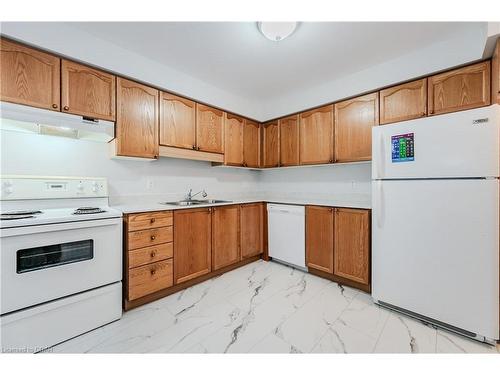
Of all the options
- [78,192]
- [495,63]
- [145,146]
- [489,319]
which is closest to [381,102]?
[495,63]

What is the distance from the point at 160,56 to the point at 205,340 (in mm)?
2472

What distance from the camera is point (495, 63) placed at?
1571 millimetres

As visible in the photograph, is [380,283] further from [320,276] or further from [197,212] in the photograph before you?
[197,212]

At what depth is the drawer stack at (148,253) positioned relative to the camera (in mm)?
1802

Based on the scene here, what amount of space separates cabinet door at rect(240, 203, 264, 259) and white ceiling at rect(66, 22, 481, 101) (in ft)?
5.36

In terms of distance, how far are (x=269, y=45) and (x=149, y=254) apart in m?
2.17

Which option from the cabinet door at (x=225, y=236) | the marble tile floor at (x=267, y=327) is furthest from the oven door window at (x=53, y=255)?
the cabinet door at (x=225, y=236)

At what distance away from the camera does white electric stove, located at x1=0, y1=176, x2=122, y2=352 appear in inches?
50.7

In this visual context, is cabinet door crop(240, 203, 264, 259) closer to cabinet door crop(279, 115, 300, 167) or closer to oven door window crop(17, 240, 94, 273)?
cabinet door crop(279, 115, 300, 167)

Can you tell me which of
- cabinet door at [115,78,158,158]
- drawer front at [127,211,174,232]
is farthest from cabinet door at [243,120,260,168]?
drawer front at [127,211,174,232]

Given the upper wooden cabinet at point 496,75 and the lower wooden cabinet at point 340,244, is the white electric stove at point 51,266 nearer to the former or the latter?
the lower wooden cabinet at point 340,244

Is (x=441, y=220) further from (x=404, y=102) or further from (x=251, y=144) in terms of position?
(x=251, y=144)

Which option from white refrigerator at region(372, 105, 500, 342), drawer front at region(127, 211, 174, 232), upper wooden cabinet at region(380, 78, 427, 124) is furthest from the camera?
upper wooden cabinet at region(380, 78, 427, 124)

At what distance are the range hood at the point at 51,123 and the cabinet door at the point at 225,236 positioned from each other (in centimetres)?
131
